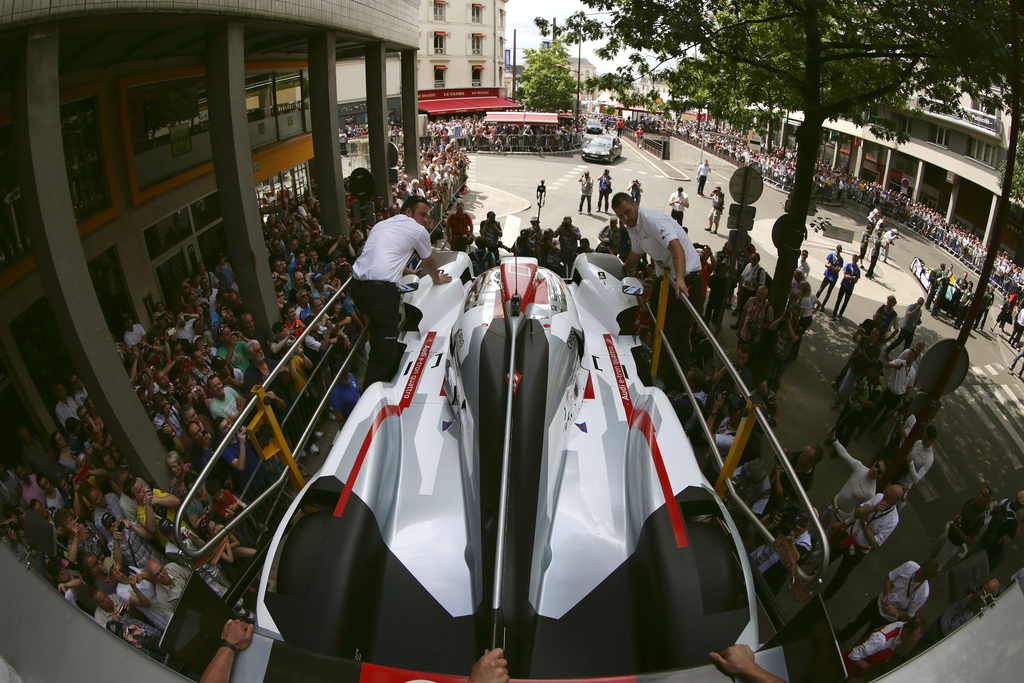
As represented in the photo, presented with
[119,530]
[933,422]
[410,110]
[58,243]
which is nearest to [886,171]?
[410,110]

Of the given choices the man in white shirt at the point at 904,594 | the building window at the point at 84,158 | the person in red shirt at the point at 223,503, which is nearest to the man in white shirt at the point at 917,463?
the man in white shirt at the point at 904,594

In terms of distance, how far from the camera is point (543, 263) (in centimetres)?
1157

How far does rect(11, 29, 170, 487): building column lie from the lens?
486 centimetres

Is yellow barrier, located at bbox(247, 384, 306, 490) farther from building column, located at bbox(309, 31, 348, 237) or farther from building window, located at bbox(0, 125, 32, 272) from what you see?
building column, located at bbox(309, 31, 348, 237)

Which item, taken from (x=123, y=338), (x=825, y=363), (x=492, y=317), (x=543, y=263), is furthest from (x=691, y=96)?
(x=123, y=338)

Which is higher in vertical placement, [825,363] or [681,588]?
[681,588]

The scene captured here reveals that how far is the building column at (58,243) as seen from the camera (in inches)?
191

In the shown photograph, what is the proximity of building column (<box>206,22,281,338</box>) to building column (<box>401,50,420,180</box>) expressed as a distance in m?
12.0

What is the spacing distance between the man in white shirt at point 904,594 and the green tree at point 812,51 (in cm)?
543

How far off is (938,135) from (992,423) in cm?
2865

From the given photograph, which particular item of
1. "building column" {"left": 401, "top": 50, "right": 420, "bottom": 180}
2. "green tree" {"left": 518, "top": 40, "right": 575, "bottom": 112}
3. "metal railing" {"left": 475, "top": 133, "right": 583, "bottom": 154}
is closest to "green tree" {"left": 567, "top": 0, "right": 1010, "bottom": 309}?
"building column" {"left": 401, "top": 50, "right": 420, "bottom": 180}

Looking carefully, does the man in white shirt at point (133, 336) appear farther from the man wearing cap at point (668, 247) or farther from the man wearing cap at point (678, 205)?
the man wearing cap at point (678, 205)

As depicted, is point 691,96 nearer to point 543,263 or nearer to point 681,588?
point 543,263

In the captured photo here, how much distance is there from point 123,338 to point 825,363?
1237 cm
